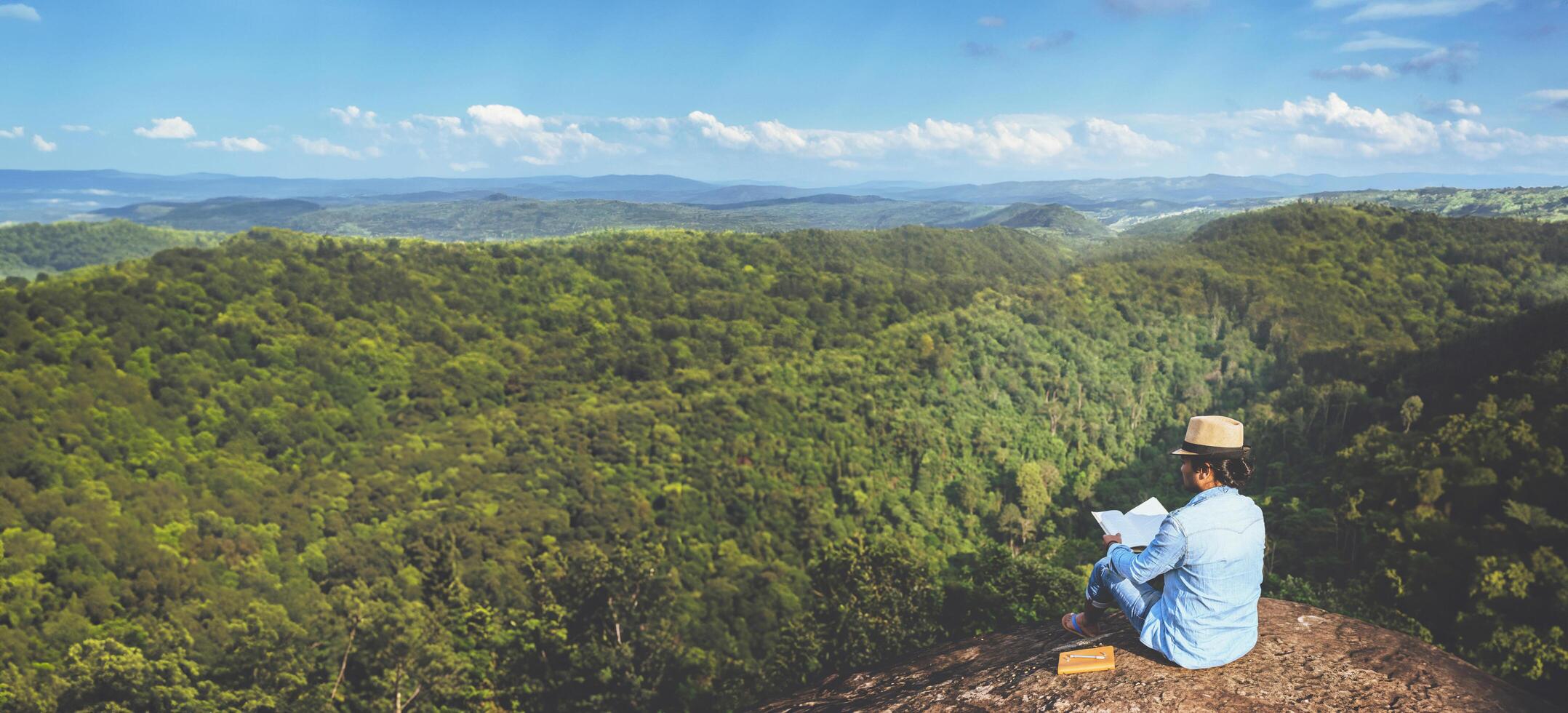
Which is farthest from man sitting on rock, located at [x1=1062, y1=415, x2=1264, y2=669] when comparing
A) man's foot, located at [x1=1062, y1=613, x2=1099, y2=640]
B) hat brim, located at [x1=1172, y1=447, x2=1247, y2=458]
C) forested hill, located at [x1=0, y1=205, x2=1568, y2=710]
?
forested hill, located at [x1=0, y1=205, x2=1568, y2=710]

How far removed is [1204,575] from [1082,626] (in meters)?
1.59

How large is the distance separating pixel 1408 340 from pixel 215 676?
388 feet

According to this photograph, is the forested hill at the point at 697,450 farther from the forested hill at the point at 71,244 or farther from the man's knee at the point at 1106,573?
the man's knee at the point at 1106,573

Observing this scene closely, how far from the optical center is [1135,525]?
281 inches

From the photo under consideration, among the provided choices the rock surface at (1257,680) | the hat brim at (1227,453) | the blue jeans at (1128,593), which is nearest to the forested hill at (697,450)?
the rock surface at (1257,680)

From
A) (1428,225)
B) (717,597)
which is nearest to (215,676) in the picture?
(717,597)

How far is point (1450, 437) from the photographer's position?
167ft

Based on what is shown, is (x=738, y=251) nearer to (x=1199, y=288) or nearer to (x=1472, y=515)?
(x=1199, y=288)

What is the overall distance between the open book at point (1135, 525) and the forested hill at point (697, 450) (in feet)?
80.2

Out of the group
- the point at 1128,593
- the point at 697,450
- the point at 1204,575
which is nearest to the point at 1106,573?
the point at 1128,593

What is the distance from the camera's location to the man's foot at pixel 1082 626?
7410mm

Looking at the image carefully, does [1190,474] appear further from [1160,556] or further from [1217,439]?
[1160,556]

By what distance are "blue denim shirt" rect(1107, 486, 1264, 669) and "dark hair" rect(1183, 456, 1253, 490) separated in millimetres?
85

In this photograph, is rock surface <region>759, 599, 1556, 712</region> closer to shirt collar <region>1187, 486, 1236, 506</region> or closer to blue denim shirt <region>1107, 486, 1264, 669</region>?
blue denim shirt <region>1107, 486, 1264, 669</region>
